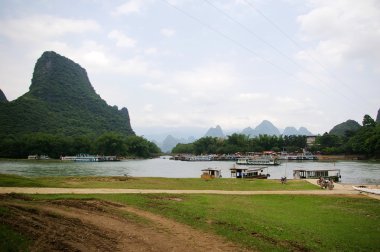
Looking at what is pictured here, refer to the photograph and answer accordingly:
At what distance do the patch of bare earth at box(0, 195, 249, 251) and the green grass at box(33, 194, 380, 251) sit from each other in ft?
A: 4.61

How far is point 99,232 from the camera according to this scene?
14133mm

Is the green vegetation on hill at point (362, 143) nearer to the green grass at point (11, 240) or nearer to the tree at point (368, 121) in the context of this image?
the tree at point (368, 121)

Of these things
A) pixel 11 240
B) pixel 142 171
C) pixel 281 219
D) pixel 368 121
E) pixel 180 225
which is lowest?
pixel 142 171

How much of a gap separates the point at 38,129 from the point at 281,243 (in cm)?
19170

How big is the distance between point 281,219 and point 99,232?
422 inches

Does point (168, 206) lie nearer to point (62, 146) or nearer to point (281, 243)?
point (281, 243)

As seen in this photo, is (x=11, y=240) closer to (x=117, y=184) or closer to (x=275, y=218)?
(x=275, y=218)

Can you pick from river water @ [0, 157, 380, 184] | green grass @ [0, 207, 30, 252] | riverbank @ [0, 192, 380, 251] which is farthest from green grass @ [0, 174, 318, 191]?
river water @ [0, 157, 380, 184]

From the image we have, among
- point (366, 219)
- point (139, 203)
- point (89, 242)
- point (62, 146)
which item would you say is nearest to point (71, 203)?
point (139, 203)

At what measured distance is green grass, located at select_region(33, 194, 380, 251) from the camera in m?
15.3

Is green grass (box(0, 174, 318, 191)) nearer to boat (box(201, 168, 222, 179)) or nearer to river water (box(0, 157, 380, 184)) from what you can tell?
boat (box(201, 168, 222, 179))

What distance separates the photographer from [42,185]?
94.3 feet

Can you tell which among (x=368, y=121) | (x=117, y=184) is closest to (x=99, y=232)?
(x=117, y=184)

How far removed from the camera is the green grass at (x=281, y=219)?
15297 mm
